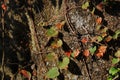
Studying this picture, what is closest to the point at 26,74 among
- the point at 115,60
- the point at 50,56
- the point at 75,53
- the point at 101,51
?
the point at 50,56

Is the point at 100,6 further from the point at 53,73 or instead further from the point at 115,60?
the point at 53,73

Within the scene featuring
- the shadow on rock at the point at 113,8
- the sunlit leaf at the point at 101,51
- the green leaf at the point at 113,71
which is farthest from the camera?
the shadow on rock at the point at 113,8

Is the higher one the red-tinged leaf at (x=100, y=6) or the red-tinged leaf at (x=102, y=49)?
the red-tinged leaf at (x=100, y=6)

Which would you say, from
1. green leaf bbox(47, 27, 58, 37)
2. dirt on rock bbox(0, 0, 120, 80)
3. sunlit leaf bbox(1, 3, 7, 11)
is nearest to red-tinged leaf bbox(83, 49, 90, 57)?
dirt on rock bbox(0, 0, 120, 80)

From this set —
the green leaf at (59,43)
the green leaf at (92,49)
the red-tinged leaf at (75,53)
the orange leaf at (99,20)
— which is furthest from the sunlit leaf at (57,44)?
the orange leaf at (99,20)

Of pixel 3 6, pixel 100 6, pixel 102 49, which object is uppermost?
pixel 3 6

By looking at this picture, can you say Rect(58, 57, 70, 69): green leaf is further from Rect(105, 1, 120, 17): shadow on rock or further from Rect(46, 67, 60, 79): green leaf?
Rect(105, 1, 120, 17): shadow on rock

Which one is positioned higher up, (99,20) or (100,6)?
(100,6)

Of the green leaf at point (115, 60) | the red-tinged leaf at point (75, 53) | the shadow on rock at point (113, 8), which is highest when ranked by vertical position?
the shadow on rock at point (113, 8)

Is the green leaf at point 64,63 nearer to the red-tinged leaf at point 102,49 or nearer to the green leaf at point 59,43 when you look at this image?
the green leaf at point 59,43

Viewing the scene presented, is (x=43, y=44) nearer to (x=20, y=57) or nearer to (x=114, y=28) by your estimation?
(x=20, y=57)
